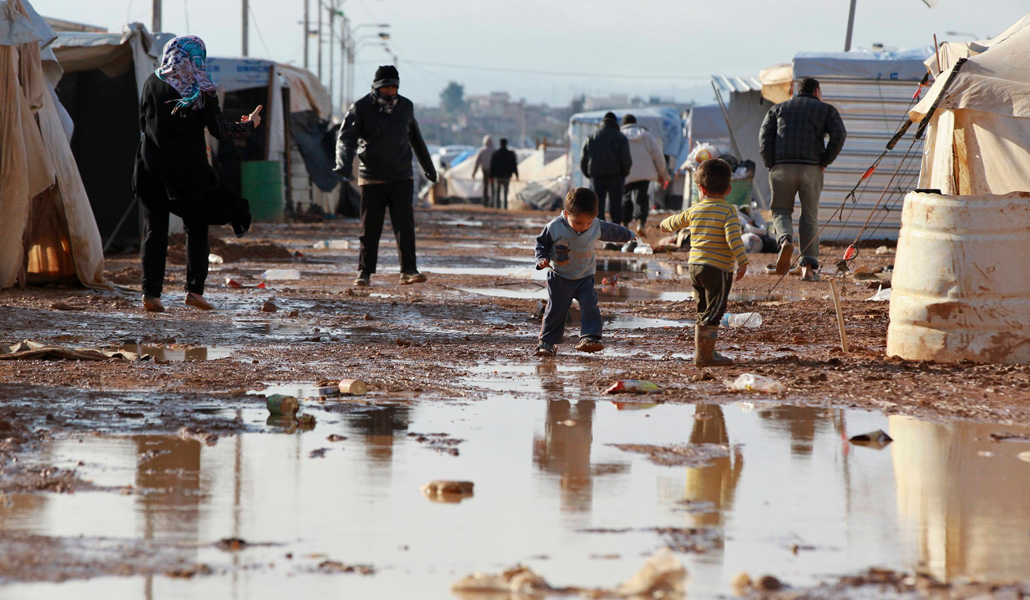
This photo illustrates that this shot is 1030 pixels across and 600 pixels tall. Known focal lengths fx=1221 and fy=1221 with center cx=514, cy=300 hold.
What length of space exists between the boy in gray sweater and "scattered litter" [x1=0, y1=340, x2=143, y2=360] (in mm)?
2168

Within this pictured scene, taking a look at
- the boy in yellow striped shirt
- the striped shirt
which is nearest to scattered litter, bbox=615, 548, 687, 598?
the boy in yellow striped shirt

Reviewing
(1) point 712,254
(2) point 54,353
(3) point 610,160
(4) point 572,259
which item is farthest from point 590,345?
(3) point 610,160

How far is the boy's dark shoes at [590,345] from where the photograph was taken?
6.78 metres

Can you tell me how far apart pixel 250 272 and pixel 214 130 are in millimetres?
4107

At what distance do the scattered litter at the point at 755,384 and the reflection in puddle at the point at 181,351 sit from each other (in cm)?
268

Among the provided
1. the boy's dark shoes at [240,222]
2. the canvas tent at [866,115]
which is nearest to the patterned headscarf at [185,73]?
the boy's dark shoes at [240,222]

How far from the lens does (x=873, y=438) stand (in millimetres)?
4594

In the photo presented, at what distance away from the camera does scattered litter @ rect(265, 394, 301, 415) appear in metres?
4.85

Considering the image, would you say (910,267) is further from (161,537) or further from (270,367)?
(161,537)

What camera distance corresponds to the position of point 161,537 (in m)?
3.26

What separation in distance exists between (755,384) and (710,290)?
97 centimetres

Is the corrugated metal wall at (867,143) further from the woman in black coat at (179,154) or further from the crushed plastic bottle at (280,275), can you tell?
the woman in black coat at (179,154)

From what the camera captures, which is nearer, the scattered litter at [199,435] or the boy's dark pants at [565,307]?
the scattered litter at [199,435]

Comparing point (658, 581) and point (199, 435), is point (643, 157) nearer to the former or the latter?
point (199, 435)
